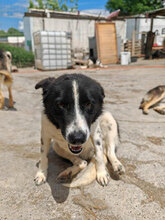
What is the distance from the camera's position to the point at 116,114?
4.43 metres

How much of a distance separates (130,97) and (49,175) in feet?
14.5

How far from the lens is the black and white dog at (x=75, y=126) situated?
171 centimetres

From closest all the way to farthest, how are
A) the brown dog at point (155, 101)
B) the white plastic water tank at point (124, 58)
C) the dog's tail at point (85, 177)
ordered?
the dog's tail at point (85, 177), the brown dog at point (155, 101), the white plastic water tank at point (124, 58)

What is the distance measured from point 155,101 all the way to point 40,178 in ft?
12.6

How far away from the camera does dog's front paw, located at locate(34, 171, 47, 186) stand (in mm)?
2023

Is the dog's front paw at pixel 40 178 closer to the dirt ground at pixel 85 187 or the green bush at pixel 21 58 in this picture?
the dirt ground at pixel 85 187

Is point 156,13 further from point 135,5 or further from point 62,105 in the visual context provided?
point 135,5

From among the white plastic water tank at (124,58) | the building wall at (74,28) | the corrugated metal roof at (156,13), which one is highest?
the corrugated metal roof at (156,13)

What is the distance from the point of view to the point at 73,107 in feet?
5.73

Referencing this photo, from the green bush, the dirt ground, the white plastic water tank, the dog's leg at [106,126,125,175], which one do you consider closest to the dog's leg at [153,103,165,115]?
the dirt ground

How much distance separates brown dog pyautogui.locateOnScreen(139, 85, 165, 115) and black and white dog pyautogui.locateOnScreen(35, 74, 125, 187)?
260 cm

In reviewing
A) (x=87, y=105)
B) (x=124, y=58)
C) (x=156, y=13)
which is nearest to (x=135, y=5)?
(x=156, y=13)

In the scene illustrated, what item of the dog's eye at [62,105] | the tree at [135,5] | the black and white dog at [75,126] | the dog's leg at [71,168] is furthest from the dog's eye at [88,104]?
the tree at [135,5]

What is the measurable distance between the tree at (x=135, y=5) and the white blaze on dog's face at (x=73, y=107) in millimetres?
38453
